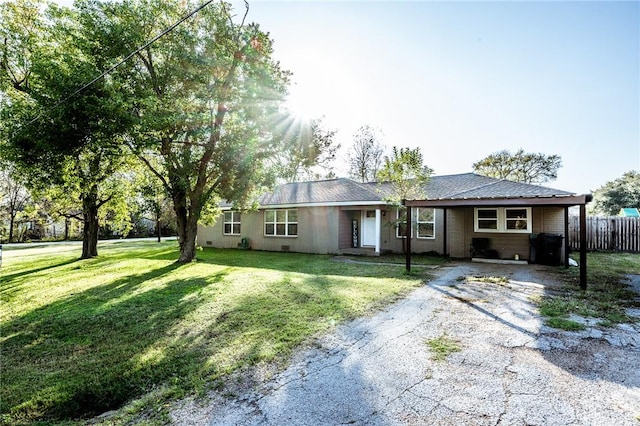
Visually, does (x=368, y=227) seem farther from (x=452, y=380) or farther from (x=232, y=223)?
(x=452, y=380)

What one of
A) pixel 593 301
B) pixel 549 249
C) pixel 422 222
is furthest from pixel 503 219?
pixel 593 301

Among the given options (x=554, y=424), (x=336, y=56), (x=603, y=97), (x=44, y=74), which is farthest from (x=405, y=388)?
(x=603, y=97)

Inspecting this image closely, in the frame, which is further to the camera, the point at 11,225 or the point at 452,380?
the point at 11,225

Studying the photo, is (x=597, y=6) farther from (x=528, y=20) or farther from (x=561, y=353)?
(x=561, y=353)

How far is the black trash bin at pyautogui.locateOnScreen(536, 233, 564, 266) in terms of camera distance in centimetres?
1106

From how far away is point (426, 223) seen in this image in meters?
14.6

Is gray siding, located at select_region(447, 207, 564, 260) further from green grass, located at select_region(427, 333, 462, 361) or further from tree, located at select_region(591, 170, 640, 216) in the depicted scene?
tree, located at select_region(591, 170, 640, 216)

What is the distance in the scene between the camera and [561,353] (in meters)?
3.95

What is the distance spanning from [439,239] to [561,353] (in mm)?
10529

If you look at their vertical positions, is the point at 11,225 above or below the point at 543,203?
below

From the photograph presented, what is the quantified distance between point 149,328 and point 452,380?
4.65m

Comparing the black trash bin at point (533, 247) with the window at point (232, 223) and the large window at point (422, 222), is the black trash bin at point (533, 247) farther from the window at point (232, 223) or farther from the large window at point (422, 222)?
the window at point (232, 223)

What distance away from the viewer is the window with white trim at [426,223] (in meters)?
14.4

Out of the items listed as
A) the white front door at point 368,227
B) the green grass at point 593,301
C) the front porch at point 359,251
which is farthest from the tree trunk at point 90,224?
the green grass at point 593,301
